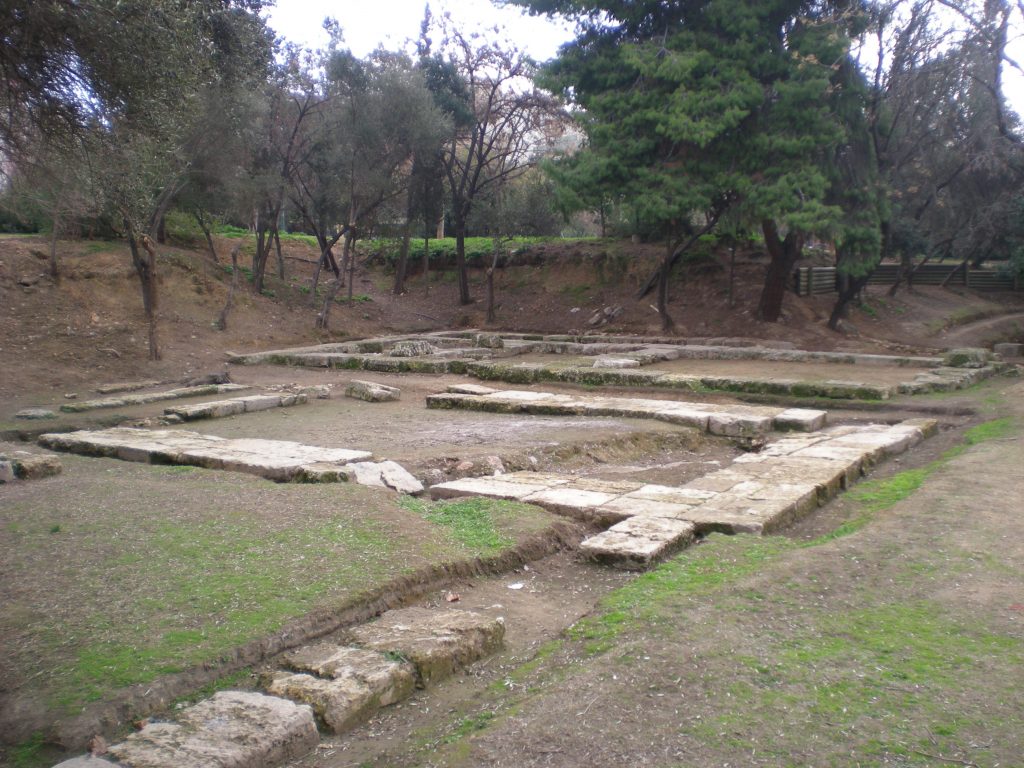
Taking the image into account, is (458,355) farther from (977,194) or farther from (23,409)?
(977,194)

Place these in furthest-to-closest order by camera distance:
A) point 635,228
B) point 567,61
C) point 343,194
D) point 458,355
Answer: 1. point 635,228
2. point 343,194
3. point 567,61
4. point 458,355

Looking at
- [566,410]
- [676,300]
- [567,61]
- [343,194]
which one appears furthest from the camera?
[676,300]

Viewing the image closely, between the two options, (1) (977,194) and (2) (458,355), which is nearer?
(2) (458,355)

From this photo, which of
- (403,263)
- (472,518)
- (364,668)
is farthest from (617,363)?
(403,263)

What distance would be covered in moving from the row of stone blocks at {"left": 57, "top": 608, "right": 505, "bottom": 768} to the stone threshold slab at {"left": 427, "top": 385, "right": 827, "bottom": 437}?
6.33 m

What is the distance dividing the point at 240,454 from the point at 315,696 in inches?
204

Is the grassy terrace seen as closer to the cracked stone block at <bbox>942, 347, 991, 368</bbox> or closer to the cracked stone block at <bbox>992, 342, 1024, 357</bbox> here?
the cracked stone block at <bbox>942, 347, 991, 368</bbox>

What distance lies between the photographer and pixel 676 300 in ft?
76.3

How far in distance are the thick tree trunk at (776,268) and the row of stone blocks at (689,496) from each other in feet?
40.3

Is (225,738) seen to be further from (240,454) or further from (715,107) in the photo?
(715,107)

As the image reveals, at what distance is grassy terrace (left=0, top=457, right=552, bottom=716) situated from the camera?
11.6ft

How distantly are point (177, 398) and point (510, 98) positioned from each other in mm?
15652

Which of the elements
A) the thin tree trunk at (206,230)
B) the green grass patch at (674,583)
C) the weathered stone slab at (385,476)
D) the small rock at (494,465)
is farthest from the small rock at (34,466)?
the thin tree trunk at (206,230)

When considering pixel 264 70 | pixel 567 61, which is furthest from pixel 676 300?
pixel 264 70
